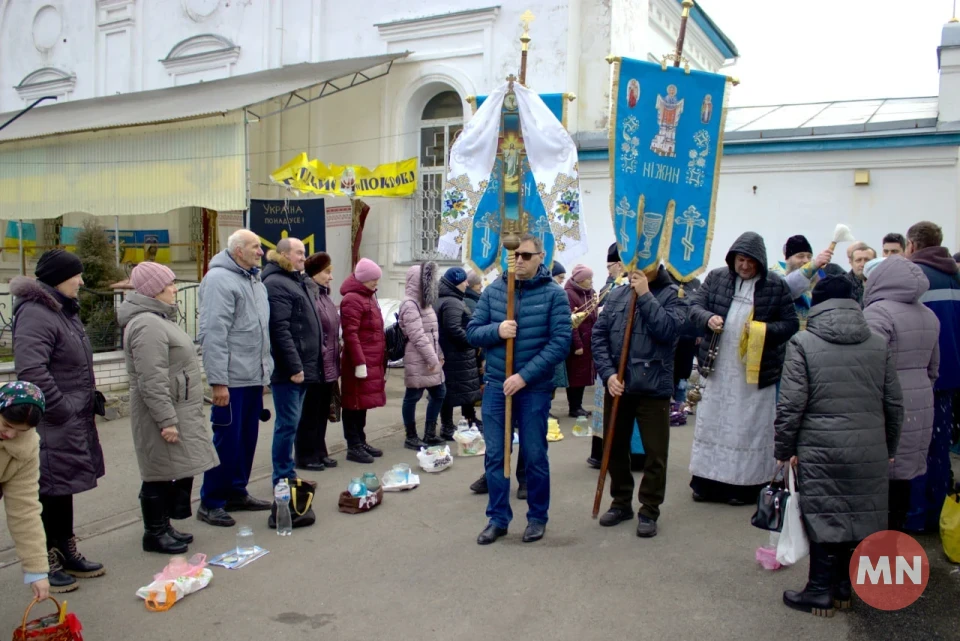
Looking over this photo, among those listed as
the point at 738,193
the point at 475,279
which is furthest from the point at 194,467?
the point at 738,193

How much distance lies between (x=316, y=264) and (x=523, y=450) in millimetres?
2636

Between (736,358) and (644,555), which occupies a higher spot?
(736,358)

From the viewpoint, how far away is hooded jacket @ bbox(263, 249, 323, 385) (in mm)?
5848

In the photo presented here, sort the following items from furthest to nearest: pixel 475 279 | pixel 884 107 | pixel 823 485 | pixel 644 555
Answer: pixel 884 107 < pixel 475 279 < pixel 644 555 < pixel 823 485

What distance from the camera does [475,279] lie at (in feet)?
28.3

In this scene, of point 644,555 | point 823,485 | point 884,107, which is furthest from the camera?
point 884,107

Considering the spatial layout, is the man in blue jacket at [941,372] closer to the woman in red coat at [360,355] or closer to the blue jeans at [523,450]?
the blue jeans at [523,450]

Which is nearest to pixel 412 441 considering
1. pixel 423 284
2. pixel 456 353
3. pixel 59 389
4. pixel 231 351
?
pixel 456 353

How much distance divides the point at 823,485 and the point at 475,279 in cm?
528

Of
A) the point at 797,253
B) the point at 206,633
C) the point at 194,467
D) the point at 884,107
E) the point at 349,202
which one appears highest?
the point at 884,107

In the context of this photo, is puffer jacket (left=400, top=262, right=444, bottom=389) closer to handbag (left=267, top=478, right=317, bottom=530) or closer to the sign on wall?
handbag (left=267, top=478, right=317, bottom=530)

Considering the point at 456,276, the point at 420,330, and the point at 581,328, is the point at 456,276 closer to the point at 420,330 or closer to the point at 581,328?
the point at 420,330

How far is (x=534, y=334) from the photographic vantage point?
496 cm

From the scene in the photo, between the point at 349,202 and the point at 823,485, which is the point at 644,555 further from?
the point at 349,202
